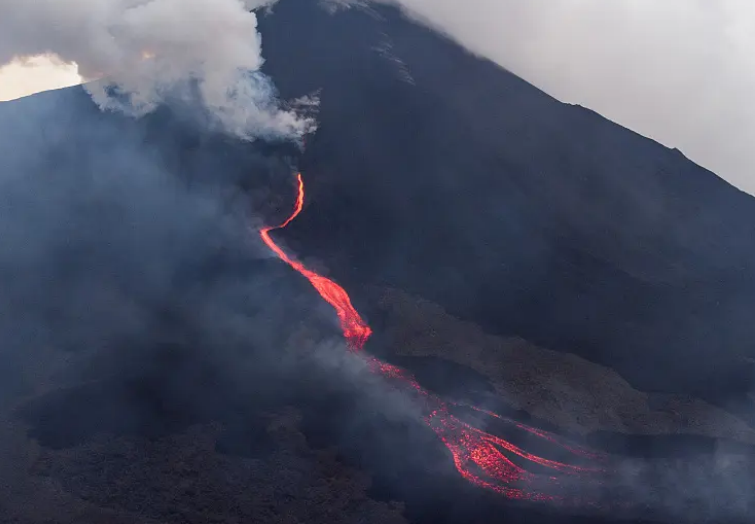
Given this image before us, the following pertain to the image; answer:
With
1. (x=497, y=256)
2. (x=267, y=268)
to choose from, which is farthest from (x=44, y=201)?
(x=497, y=256)

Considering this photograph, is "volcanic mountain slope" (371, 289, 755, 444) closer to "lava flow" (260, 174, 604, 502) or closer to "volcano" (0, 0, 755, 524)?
"volcano" (0, 0, 755, 524)

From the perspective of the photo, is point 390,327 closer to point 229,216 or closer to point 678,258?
point 229,216

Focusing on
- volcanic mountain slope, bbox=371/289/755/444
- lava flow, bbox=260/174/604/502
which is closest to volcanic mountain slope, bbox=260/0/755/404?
A: volcanic mountain slope, bbox=371/289/755/444

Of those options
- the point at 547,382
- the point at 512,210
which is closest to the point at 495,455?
the point at 547,382

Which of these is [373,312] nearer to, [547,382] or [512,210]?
[547,382]

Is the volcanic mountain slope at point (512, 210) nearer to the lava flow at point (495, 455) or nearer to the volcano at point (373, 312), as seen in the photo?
the volcano at point (373, 312)

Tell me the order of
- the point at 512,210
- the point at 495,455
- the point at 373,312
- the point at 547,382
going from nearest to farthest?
the point at 495,455
the point at 547,382
the point at 373,312
the point at 512,210

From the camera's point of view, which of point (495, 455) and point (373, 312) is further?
point (373, 312)
